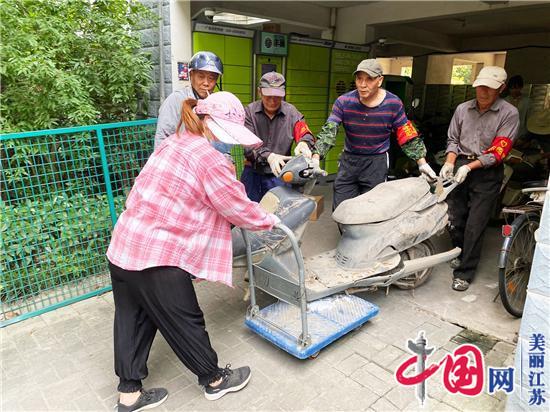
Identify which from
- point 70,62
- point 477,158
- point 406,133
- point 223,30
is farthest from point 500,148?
point 70,62

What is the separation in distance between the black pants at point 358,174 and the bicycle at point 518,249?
110 centimetres

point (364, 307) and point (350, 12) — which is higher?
point (350, 12)

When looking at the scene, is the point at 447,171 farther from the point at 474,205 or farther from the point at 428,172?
the point at 474,205

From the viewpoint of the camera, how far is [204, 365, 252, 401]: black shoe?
7.92 feet

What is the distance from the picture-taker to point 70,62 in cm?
365

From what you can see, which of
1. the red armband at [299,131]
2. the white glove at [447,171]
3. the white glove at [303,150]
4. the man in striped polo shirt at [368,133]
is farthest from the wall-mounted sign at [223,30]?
the white glove at [447,171]

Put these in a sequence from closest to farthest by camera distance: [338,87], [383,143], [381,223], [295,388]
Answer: [295,388] → [381,223] → [383,143] → [338,87]

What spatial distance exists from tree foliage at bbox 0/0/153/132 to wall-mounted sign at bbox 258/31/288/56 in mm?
1742

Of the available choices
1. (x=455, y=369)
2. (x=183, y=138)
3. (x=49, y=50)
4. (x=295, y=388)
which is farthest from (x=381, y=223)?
(x=49, y=50)

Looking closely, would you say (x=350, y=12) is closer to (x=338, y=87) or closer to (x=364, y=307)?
(x=338, y=87)

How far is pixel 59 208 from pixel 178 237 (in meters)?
1.73

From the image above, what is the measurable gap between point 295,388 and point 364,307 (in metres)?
0.83

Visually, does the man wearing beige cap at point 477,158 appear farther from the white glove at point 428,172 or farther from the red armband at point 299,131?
the red armband at point 299,131

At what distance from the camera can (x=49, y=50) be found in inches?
135
